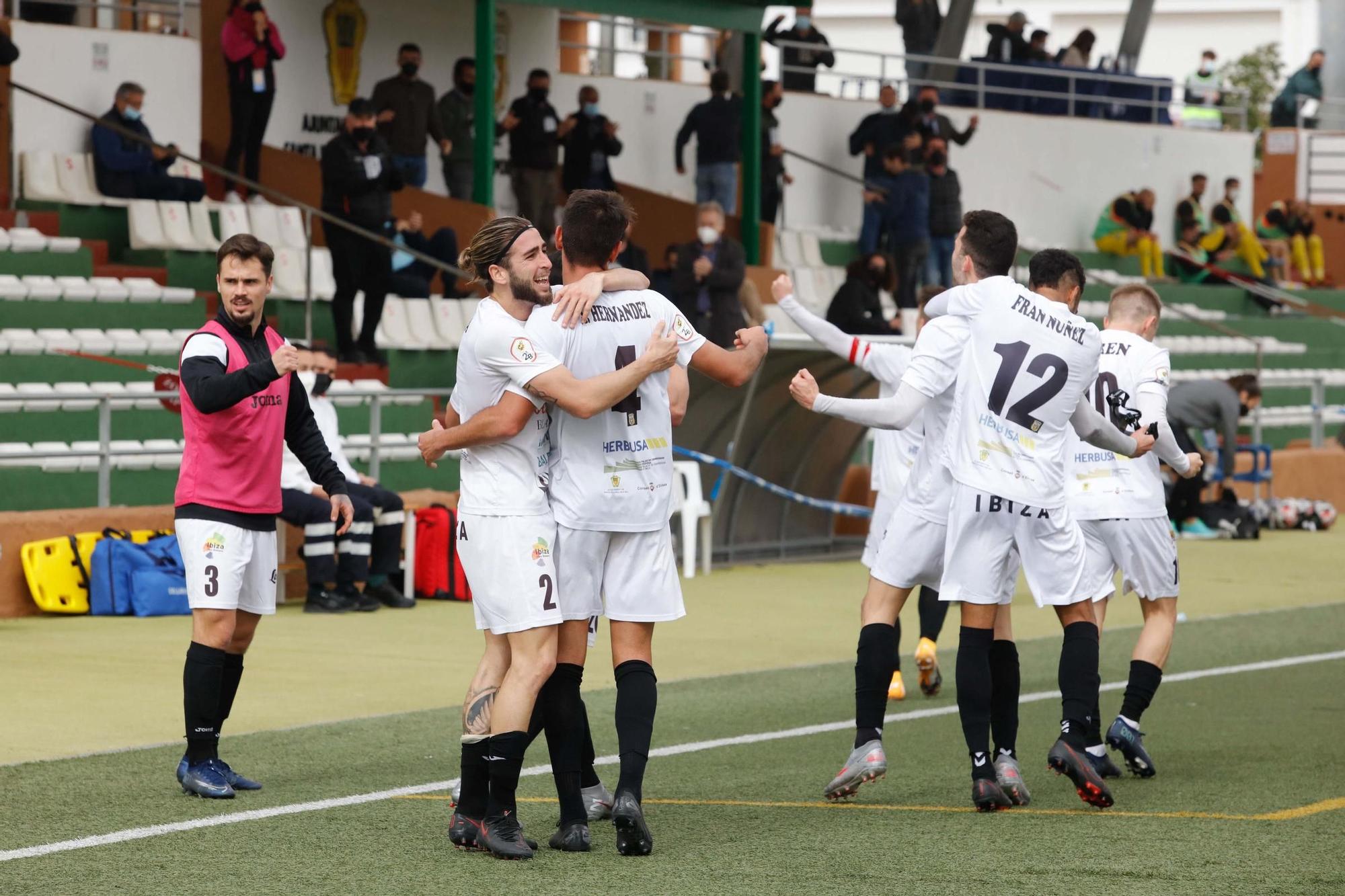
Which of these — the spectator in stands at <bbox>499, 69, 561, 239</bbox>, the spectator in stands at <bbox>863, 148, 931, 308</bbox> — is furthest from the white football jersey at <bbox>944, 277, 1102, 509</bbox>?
the spectator in stands at <bbox>863, 148, 931, 308</bbox>

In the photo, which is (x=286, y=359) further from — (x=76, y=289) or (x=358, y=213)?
(x=358, y=213)

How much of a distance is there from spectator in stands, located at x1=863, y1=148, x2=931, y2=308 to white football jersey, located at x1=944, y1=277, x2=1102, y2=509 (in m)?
16.4

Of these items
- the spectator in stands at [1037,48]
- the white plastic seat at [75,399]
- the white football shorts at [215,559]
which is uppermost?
the spectator in stands at [1037,48]

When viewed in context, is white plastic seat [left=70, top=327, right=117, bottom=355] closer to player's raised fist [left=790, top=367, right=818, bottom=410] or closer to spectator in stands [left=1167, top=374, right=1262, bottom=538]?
spectator in stands [left=1167, top=374, right=1262, bottom=538]

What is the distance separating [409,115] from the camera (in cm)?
2092

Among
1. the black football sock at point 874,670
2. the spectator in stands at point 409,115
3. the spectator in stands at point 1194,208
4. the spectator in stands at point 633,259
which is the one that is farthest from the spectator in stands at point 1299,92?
the black football sock at point 874,670

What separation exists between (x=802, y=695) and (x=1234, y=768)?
272 centimetres

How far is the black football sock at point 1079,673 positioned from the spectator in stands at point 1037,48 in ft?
82.7

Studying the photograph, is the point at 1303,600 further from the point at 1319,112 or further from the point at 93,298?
the point at 1319,112

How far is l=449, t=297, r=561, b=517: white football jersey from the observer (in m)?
6.34

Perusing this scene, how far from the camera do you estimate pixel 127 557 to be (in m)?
13.0

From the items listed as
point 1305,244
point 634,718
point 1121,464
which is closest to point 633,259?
point 1121,464

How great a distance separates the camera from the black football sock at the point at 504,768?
6352mm

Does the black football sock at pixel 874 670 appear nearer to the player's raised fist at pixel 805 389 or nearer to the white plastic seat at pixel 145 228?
the player's raised fist at pixel 805 389
